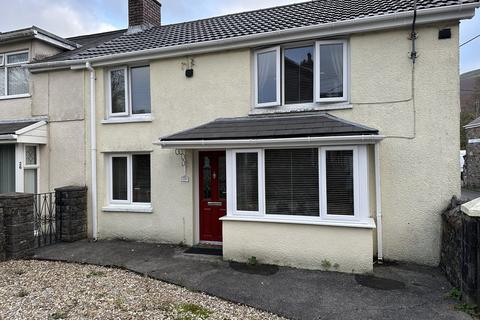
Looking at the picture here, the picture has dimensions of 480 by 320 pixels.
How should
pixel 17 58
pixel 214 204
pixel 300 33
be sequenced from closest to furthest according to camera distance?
pixel 300 33
pixel 214 204
pixel 17 58

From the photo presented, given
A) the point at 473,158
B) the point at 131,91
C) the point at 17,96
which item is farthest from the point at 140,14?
the point at 473,158

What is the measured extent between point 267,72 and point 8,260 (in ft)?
24.3

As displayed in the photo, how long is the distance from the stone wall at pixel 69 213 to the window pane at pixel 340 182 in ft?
22.3

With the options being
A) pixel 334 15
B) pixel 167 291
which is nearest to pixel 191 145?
pixel 167 291

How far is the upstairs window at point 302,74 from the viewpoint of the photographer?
7.20 meters

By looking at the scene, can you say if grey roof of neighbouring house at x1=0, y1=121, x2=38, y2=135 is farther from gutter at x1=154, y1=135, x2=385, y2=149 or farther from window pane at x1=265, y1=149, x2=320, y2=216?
window pane at x1=265, y1=149, x2=320, y2=216

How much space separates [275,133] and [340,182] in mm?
1661

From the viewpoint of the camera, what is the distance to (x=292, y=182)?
6.64m

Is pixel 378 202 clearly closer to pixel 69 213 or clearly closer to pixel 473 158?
pixel 69 213

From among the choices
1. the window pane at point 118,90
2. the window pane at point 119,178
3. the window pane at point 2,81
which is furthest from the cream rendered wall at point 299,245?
the window pane at point 2,81

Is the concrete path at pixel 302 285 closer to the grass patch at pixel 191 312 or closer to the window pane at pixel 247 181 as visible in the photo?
the grass patch at pixel 191 312

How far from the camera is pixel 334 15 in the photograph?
7.71m

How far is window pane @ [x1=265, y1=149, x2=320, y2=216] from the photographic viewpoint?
6.49 metres

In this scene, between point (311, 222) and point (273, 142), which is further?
point (273, 142)
